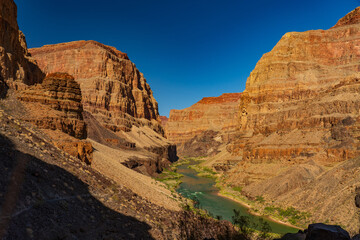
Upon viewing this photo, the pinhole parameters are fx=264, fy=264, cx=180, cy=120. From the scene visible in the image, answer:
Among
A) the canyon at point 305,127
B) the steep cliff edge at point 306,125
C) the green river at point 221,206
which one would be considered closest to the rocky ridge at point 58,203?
the green river at point 221,206

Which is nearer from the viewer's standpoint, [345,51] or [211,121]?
[345,51]

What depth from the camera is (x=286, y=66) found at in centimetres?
8250

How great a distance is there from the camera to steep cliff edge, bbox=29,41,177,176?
317ft

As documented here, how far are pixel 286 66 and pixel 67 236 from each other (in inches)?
3312

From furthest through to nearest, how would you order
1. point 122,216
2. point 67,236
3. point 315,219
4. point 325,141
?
point 325,141 → point 315,219 → point 122,216 → point 67,236

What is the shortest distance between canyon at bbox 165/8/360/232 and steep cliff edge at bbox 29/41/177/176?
1407 inches

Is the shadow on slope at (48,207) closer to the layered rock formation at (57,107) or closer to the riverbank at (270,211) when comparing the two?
the layered rock formation at (57,107)

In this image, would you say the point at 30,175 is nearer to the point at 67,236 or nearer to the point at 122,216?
the point at 67,236

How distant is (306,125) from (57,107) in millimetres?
50041

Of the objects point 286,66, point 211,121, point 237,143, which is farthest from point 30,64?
point 211,121

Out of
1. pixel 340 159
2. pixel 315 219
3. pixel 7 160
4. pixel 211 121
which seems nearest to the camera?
pixel 7 160

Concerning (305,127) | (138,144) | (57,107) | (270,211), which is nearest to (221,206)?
(270,211)

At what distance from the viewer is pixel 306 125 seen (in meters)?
58.3

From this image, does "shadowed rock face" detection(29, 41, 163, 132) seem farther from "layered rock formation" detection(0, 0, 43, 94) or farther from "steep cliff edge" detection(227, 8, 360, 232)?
"steep cliff edge" detection(227, 8, 360, 232)
